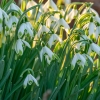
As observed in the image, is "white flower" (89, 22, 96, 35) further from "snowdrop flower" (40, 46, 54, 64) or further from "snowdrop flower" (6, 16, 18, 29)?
"snowdrop flower" (6, 16, 18, 29)

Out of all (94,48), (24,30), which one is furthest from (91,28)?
(24,30)

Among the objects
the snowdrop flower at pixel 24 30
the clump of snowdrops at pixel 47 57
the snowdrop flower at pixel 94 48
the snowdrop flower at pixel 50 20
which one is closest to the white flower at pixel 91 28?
the clump of snowdrops at pixel 47 57

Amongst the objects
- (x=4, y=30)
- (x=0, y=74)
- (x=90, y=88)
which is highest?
(x=4, y=30)

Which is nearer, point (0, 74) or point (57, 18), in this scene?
point (0, 74)

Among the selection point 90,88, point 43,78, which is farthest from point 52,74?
point 90,88

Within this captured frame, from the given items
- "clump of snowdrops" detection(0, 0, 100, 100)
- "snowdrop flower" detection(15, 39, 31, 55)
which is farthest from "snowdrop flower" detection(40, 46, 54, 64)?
"snowdrop flower" detection(15, 39, 31, 55)

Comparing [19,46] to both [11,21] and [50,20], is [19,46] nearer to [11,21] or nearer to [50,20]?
[11,21]

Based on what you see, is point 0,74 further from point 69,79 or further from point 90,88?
point 90,88

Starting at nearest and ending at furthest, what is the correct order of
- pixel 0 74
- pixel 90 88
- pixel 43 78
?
1. pixel 0 74
2. pixel 43 78
3. pixel 90 88

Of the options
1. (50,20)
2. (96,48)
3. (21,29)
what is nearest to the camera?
(21,29)
